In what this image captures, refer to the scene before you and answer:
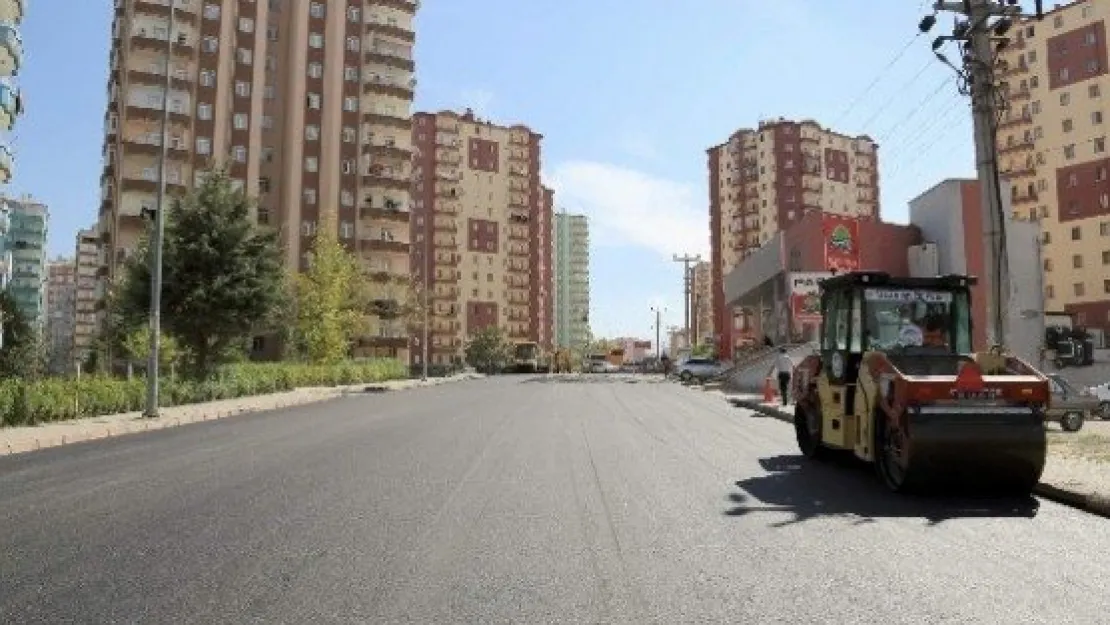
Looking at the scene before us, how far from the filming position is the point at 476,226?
469 feet

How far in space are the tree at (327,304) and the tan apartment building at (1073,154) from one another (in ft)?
190

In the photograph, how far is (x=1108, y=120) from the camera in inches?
2832

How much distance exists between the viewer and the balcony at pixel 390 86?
3324 inches

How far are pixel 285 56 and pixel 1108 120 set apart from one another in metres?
72.3

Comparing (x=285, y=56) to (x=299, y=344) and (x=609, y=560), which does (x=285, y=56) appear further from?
(x=609, y=560)

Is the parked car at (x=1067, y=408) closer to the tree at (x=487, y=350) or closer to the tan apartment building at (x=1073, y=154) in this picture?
the tan apartment building at (x=1073, y=154)

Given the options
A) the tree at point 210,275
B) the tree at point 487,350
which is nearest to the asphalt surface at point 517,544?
the tree at point 210,275

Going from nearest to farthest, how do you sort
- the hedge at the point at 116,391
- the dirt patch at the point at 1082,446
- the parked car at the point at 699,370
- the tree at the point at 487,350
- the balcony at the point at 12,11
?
the dirt patch at the point at 1082,446 < the hedge at the point at 116,391 < the balcony at the point at 12,11 < the parked car at the point at 699,370 < the tree at the point at 487,350

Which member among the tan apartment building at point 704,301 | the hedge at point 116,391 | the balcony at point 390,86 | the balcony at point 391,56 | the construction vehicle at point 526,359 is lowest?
the hedge at point 116,391

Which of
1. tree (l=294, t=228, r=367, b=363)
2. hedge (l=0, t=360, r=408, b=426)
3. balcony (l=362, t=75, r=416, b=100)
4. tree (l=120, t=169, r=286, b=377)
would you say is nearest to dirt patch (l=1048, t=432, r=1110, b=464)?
hedge (l=0, t=360, r=408, b=426)

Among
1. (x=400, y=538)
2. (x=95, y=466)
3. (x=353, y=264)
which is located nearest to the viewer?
(x=400, y=538)

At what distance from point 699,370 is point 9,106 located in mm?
41242

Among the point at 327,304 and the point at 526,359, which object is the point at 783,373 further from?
the point at 526,359

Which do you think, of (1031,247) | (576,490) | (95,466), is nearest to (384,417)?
(95,466)
